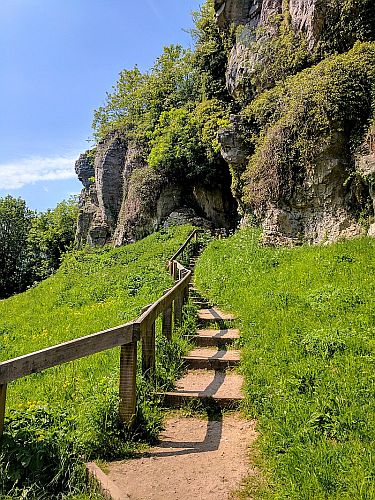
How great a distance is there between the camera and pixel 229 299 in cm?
1148

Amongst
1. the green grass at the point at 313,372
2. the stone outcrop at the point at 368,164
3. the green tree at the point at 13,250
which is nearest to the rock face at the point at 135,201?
the stone outcrop at the point at 368,164

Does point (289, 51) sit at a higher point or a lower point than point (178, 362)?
higher

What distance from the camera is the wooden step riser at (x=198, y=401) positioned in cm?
561

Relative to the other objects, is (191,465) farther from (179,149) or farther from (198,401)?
(179,149)

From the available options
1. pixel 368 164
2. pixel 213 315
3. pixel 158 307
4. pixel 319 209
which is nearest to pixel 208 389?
pixel 158 307

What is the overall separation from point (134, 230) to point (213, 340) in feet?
84.3

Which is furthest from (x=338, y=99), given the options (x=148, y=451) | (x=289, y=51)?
(x=148, y=451)

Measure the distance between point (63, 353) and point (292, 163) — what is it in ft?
47.5

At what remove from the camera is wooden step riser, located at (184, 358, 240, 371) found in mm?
7066

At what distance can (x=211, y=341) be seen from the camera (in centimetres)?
829

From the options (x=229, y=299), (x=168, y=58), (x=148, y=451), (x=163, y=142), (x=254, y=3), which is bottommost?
(x=148, y=451)

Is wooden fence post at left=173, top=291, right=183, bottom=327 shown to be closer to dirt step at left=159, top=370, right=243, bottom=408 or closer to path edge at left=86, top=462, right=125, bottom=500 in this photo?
dirt step at left=159, top=370, right=243, bottom=408

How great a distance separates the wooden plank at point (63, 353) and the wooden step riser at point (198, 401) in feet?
4.29

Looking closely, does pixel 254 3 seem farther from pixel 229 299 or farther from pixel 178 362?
pixel 178 362
